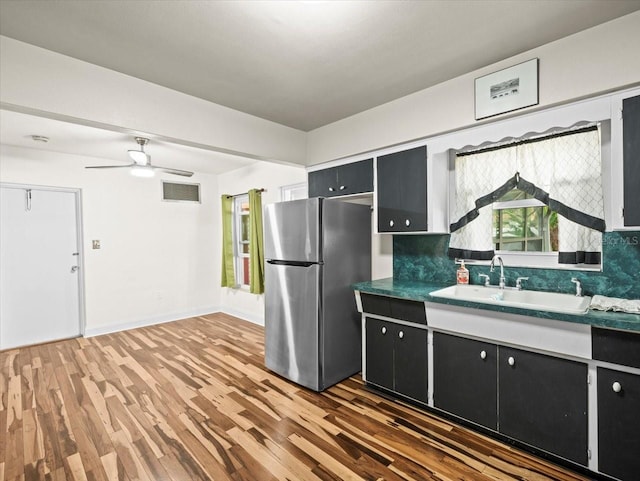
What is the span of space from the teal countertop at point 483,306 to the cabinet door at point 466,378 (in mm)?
292

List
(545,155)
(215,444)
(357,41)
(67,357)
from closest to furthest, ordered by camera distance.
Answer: (357,41) < (215,444) < (545,155) < (67,357)

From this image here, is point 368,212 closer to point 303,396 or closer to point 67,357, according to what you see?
point 303,396

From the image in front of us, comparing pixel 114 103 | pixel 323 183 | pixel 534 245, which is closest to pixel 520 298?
pixel 534 245

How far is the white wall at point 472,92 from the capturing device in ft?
5.71

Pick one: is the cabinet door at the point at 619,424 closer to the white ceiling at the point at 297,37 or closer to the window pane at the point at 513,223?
the window pane at the point at 513,223

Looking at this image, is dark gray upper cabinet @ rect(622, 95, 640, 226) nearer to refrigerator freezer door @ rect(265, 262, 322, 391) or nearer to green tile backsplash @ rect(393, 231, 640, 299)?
green tile backsplash @ rect(393, 231, 640, 299)

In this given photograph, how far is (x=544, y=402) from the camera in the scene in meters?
1.83

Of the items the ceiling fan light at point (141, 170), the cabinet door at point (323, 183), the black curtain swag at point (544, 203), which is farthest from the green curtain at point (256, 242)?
the black curtain swag at point (544, 203)

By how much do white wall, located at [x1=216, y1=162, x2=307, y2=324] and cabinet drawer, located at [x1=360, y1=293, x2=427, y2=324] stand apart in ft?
→ 6.64

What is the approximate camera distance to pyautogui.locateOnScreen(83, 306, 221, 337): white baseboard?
4476mm

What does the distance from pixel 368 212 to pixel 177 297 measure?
151 inches

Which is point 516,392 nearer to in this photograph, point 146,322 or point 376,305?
point 376,305

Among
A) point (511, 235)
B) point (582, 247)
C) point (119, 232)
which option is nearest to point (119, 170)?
point (119, 232)

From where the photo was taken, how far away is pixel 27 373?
3.24m
